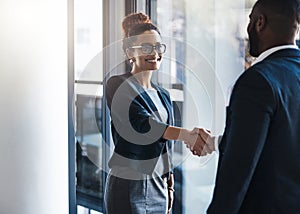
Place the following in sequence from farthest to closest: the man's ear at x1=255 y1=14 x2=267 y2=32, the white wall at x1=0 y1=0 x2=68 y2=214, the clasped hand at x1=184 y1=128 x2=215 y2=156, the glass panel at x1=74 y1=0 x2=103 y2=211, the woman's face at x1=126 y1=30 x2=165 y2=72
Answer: the glass panel at x1=74 y1=0 x2=103 y2=211 → the white wall at x1=0 y1=0 x2=68 y2=214 → the woman's face at x1=126 y1=30 x2=165 y2=72 → the clasped hand at x1=184 y1=128 x2=215 y2=156 → the man's ear at x1=255 y1=14 x2=267 y2=32

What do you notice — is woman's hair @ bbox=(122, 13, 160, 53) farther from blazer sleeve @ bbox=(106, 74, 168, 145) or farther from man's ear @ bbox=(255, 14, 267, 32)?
man's ear @ bbox=(255, 14, 267, 32)

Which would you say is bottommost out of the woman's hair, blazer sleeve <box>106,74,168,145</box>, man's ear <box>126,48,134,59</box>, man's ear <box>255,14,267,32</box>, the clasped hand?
the clasped hand

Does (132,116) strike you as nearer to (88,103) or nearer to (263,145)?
(263,145)

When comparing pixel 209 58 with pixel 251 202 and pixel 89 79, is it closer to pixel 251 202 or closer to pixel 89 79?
pixel 89 79

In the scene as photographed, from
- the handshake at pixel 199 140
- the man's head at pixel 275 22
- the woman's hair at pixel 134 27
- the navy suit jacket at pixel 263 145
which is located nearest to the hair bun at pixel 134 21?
the woman's hair at pixel 134 27

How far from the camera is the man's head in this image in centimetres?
134

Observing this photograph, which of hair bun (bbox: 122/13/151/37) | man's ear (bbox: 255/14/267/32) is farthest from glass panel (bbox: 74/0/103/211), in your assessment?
man's ear (bbox: 255/14/267/32)

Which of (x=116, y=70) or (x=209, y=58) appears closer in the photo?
(x=209, y=58)

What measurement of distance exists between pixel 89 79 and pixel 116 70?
18 centimetres

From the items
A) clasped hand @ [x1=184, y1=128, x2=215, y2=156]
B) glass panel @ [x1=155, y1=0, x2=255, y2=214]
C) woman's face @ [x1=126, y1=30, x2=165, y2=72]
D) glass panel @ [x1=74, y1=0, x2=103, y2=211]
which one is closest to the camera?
clasped hand @ [x1=184, y1=128, x2=215, y2=156]

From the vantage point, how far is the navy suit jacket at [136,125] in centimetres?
183

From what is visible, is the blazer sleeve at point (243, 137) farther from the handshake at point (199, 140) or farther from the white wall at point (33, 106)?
the white wall at point (33, 106)

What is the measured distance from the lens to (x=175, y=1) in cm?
232

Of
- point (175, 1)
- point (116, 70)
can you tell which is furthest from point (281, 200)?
point (116, 70)
